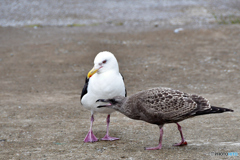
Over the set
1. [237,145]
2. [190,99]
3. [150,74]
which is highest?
[190,99]

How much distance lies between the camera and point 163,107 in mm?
5293

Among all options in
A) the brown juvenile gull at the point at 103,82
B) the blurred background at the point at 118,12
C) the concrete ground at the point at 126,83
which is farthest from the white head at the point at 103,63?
the blurred background at the point at 118,12

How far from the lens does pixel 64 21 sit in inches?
709

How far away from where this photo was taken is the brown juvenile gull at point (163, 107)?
17.3ft

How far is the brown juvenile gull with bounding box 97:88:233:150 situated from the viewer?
5277 millimetres

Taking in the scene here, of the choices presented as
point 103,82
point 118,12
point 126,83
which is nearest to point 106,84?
point 103,82

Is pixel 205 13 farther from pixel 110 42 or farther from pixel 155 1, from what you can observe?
pixel 110 42

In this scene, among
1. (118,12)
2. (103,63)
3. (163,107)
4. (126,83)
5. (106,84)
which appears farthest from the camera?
(118,12)

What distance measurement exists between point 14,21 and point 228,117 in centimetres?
1383

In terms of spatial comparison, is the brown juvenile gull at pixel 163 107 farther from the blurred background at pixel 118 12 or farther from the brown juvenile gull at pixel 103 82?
the blurred background at pixel 118 12

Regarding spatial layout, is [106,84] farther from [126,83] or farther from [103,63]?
[126,83]

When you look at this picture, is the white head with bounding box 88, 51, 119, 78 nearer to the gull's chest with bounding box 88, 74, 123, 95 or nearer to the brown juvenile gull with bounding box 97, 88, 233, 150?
the gull's chest with bounding box 88, 74, 123, 95

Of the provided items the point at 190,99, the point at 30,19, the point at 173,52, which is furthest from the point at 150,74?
the point at 30,19

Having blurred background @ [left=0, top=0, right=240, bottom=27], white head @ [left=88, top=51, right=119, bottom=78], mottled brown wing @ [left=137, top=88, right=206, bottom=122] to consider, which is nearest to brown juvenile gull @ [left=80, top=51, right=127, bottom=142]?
white head @ [left=88, top=51, right=119, bottom=78]
